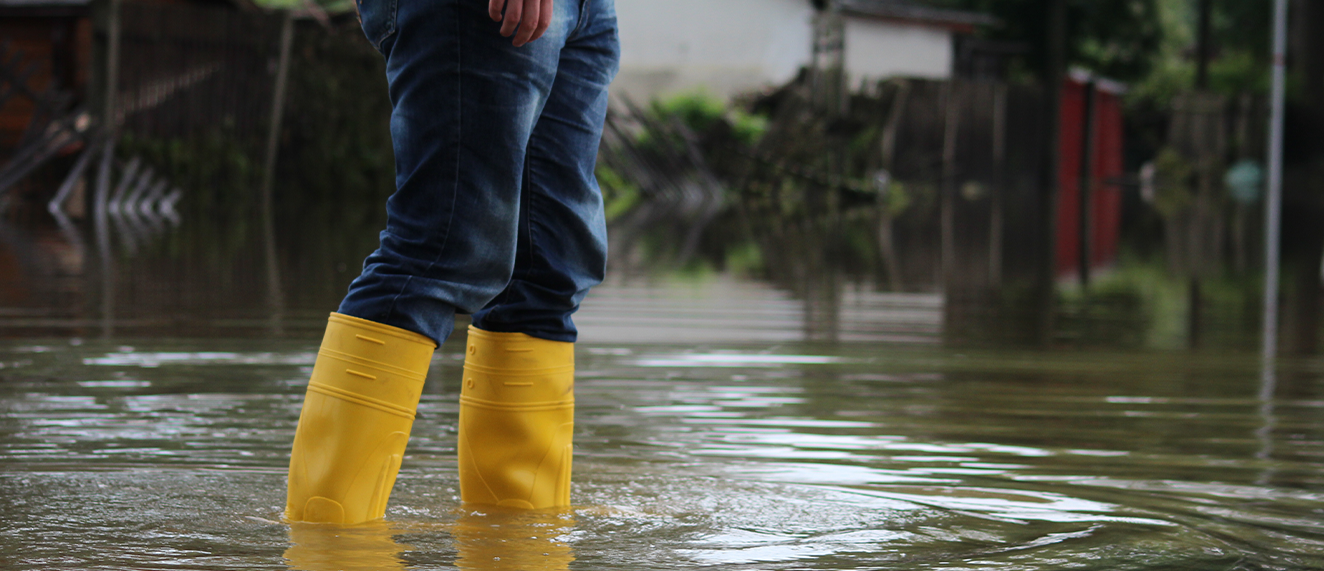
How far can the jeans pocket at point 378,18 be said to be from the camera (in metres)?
1.79

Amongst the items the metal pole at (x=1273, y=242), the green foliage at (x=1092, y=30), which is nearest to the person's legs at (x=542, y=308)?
the metal pole at (x=1273, y=242)

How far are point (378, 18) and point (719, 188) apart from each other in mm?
15733

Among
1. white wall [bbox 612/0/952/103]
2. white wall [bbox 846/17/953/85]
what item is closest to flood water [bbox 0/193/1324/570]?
white wall [bbox 612/0/952/103]

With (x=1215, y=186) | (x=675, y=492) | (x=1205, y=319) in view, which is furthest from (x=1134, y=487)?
(x=1215, y=186)

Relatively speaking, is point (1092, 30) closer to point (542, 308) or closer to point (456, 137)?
point (542, 308)

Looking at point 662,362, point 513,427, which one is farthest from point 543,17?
point 662,362

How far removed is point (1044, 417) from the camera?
2891 mm

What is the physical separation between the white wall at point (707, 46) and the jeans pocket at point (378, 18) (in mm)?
24202

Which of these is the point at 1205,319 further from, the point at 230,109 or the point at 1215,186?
the point at 1215,186

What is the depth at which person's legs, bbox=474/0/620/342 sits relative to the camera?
6.47 ft

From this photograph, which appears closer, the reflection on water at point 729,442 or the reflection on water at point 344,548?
the reflection on water at point 344,548

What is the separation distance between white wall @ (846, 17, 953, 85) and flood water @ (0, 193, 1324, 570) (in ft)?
79.5

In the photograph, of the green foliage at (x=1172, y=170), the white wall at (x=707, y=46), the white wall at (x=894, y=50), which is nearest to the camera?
the white wall at (x=707, y=46)

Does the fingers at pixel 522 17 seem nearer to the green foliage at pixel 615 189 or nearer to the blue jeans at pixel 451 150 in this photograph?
the blue jeans at pixel 451 150
